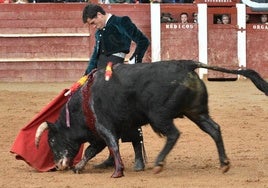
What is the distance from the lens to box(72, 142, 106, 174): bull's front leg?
7586 millimetres

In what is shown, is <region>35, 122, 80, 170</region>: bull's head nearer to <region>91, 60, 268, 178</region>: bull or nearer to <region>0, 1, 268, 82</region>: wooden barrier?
<region>91, 60, 268, 178</region>: bull

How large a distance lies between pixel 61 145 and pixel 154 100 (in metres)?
0.99

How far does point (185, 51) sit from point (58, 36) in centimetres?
207

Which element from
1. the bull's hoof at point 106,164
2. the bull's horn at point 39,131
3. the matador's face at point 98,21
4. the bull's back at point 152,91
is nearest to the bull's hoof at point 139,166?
the bull's hoof at point 106,164

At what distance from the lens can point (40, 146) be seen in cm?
787

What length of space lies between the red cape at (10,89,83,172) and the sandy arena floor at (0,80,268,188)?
9cm

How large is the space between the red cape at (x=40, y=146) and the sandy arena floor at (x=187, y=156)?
0.09m

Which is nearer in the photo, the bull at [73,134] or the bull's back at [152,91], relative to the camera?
the bull's back at [152,91]

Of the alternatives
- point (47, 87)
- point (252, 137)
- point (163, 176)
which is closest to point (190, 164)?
point (163, 176)

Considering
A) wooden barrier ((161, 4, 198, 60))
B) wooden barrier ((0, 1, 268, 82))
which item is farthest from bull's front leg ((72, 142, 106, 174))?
wooden barrier ((161, 4, 198, 60))

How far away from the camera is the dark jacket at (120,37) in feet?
25.8

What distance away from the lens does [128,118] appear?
7285mm

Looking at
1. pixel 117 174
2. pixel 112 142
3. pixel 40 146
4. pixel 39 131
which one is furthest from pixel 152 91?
pixel 40 146

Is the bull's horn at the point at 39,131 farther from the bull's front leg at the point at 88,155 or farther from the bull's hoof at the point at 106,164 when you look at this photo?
the bull's hoof at the point at 106,164
